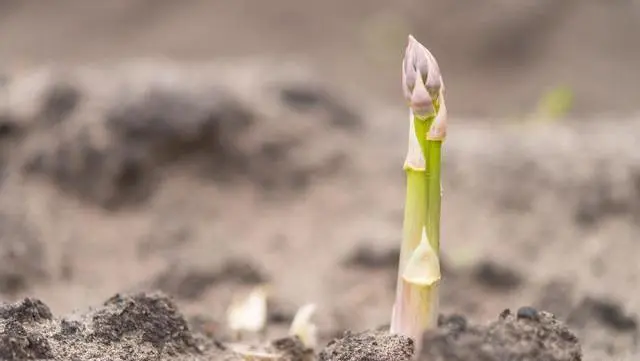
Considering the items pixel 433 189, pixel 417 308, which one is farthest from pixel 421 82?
pixel 417 308

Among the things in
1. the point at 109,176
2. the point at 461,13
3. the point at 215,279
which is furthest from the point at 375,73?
the point at 215,279

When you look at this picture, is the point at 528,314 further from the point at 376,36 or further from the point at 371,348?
the point at 376,36

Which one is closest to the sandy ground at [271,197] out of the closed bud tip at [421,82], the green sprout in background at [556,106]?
the green sprout in background at [556,106]

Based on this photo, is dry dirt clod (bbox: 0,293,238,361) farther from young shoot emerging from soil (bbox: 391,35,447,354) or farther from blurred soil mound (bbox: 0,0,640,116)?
blurred soil mound (bbox: 0,0,640,116)

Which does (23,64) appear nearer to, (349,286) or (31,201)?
(31,201)

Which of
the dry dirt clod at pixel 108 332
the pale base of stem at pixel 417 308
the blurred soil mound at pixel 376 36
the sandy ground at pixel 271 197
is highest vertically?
the blurred soil mound at pixel 376 36

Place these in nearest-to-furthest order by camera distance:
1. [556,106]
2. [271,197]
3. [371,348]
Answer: [371,348] < [271,197] < [556,106]

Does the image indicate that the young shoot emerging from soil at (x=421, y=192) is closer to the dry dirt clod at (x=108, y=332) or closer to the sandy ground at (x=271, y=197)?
the dry dirt clod at (x=108, y=332)

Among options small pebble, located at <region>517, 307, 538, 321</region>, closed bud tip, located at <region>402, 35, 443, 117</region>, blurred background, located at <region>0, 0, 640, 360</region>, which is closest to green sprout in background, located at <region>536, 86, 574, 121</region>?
blurred background, located at <region>0, 0, 640, 360</region>
